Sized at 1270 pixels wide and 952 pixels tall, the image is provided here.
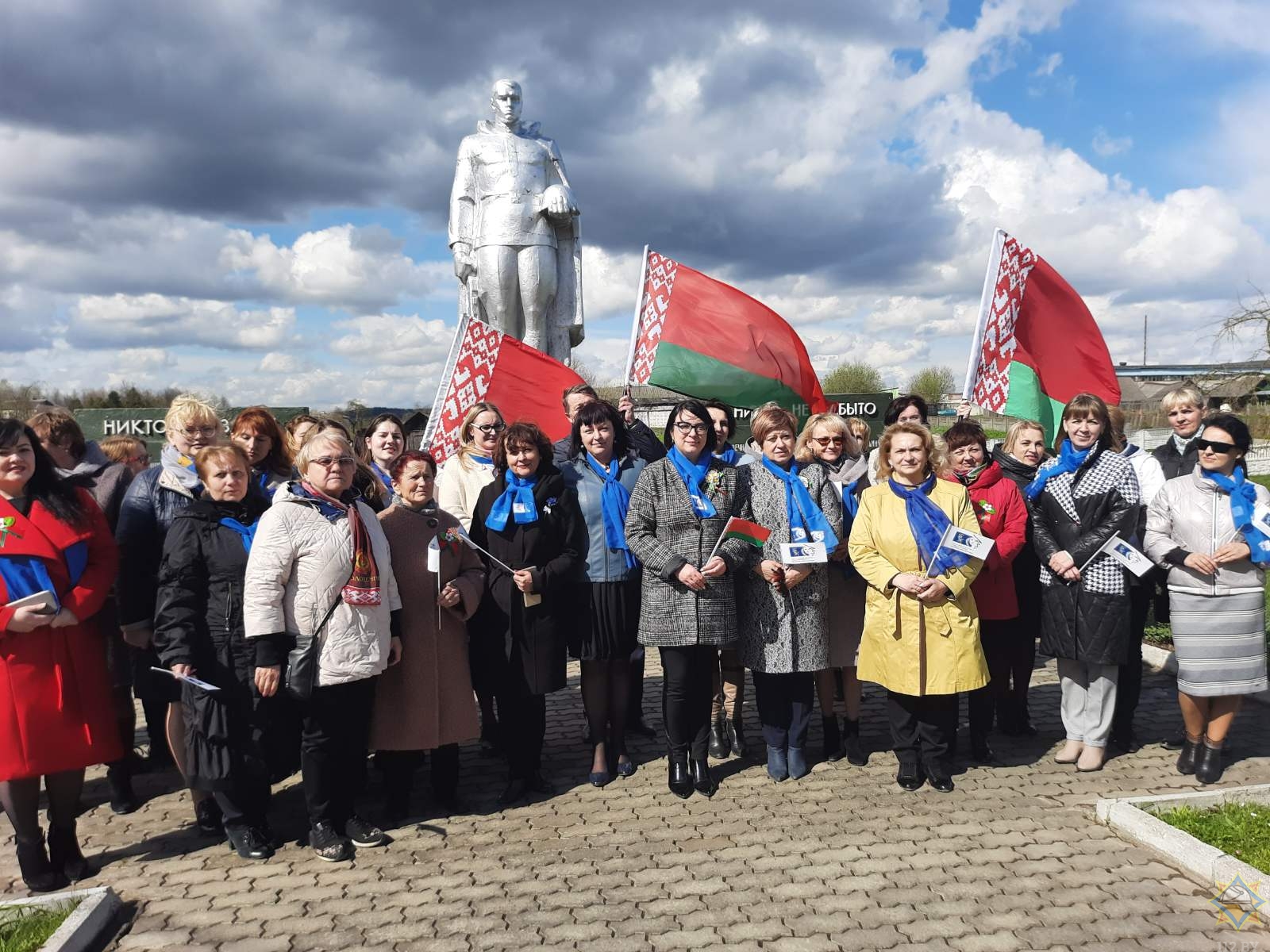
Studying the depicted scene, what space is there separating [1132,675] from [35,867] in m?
5.55

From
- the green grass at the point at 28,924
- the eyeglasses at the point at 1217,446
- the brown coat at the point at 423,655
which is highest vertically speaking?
the eyeglasses at the point at 1217,446

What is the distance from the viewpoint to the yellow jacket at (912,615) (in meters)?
4.44

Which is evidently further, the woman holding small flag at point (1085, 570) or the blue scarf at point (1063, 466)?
the blue scarf at point (1063, 466)

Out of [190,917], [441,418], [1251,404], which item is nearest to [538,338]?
[441,418]

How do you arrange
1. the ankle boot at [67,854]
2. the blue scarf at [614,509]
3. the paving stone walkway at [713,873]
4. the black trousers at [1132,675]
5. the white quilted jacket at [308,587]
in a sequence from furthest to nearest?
the black trousers at [1132,675] → the blue scarf at [614,509] → the ankle boot at [67,854] → the white quilted jacket at [308,587] → the paving stone walkway at [713,873]

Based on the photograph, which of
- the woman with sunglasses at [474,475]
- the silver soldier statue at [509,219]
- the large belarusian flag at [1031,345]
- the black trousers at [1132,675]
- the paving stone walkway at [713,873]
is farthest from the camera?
the silver soldier statue at [509,219]

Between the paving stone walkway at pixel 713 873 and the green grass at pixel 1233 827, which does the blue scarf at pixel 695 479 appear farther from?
the green grass at pixel 1233 827

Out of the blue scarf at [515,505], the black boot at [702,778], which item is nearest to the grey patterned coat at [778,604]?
the black boot at [702,778]

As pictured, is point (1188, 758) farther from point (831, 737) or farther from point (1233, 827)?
point (831, 737)

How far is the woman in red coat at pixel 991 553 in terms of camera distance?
4.87 metres

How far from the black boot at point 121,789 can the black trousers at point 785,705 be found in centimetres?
332

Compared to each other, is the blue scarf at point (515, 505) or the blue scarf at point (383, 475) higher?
the blue scarf at point (383, 475)

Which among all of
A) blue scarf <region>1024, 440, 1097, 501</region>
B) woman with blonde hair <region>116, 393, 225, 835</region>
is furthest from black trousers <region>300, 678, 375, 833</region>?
blue scarf <region>1024, 440, 1097, 501</region>

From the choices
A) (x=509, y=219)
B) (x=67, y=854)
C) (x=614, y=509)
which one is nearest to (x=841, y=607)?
(x=614, y=509)
